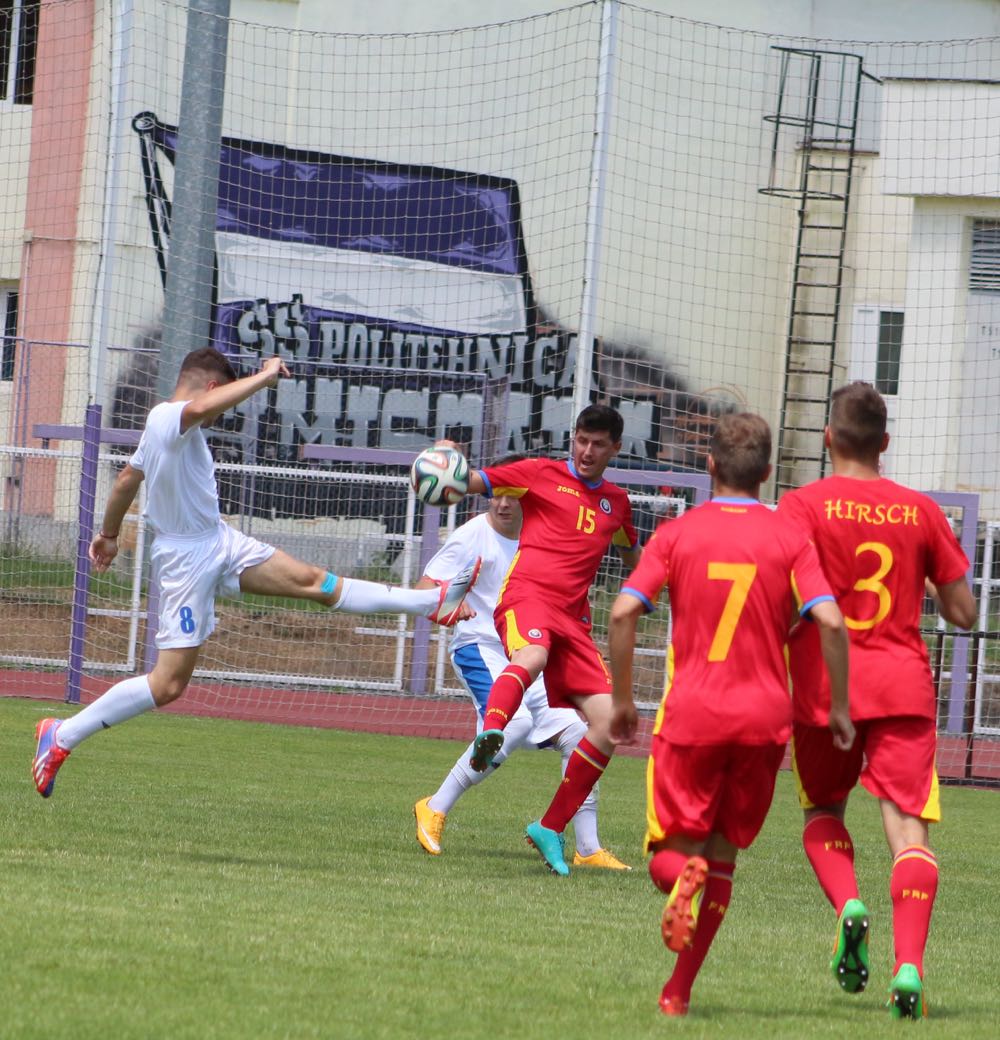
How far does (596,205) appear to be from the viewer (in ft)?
44.6

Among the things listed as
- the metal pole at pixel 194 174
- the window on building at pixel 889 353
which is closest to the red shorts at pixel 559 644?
the metal pole at pixel 194 174

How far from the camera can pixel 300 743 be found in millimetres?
12844

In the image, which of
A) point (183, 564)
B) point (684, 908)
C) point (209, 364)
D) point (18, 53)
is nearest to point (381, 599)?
point (183, 564)

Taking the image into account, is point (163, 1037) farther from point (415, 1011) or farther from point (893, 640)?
point (893, 640)

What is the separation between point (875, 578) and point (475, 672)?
4.06 meters

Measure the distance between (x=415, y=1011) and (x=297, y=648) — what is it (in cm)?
1213

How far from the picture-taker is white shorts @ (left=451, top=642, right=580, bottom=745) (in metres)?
8.81

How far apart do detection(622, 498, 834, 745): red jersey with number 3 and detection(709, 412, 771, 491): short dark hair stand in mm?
110

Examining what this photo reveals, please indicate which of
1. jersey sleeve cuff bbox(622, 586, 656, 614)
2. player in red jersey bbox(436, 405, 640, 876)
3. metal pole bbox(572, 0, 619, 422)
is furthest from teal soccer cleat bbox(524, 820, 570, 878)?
metal pole bbox(572, 0, 619, 422)

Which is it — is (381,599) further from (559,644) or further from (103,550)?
(103,550)

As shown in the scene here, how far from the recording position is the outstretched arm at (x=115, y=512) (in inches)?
302

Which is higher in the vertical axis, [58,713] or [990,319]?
[990,319]

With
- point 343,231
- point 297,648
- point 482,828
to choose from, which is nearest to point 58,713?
point 297,648

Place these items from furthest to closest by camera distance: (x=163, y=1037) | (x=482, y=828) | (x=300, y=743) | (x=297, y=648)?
(x=297, y=648) < (x=300, y=743) < (x=482, y=828) < (x=163, y=1037)
